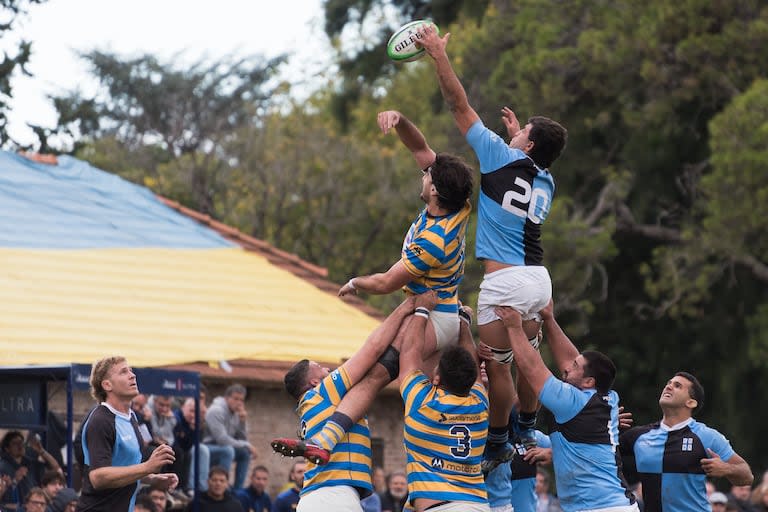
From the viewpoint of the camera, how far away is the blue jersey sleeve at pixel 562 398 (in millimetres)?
9539

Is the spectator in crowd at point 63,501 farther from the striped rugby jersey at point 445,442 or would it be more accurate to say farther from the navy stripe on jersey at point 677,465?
the navy stripe on jersey at point 677,465

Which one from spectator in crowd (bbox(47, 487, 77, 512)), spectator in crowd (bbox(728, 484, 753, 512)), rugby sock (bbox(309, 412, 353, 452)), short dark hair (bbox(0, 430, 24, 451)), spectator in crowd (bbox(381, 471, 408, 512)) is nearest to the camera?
rugby sock (bbox(309, 412, 353, 452))

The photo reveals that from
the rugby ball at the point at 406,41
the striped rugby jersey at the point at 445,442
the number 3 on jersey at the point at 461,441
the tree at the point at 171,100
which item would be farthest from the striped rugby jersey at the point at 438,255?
the tree at the point at 171,100

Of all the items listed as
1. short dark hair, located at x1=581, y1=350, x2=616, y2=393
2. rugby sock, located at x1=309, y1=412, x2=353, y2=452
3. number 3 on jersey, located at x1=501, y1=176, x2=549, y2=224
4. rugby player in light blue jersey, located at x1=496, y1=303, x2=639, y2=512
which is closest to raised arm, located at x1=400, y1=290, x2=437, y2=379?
rugby sock, located at x1=309, y1=412, x2=353, y2=452

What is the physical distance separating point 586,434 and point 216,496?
266 inches

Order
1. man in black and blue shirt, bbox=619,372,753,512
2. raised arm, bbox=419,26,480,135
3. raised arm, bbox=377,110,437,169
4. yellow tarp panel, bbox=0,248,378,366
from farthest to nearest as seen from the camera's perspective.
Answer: yellow tarp panel, bbox=0,248,378,366
man in black and blue shirt, bbox=619,372,753,512
raised arm, bbox=377,110,437,169
raised arm, bbox=419,26,480,135

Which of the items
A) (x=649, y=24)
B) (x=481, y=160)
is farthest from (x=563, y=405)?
(x=649, y=24)

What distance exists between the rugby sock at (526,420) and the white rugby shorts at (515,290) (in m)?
1.19

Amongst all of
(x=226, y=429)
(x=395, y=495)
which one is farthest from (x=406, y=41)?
(x=395, y=495)

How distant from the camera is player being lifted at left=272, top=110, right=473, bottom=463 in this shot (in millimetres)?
9344

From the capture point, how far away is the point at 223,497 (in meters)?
15.5

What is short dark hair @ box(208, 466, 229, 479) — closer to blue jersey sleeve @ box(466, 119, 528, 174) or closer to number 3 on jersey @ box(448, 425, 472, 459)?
number 3 on jersey @ box(448, 425, 472, 459)

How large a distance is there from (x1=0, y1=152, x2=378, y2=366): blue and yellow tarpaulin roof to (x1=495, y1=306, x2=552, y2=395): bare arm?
749cm

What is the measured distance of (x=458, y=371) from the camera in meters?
9.16
